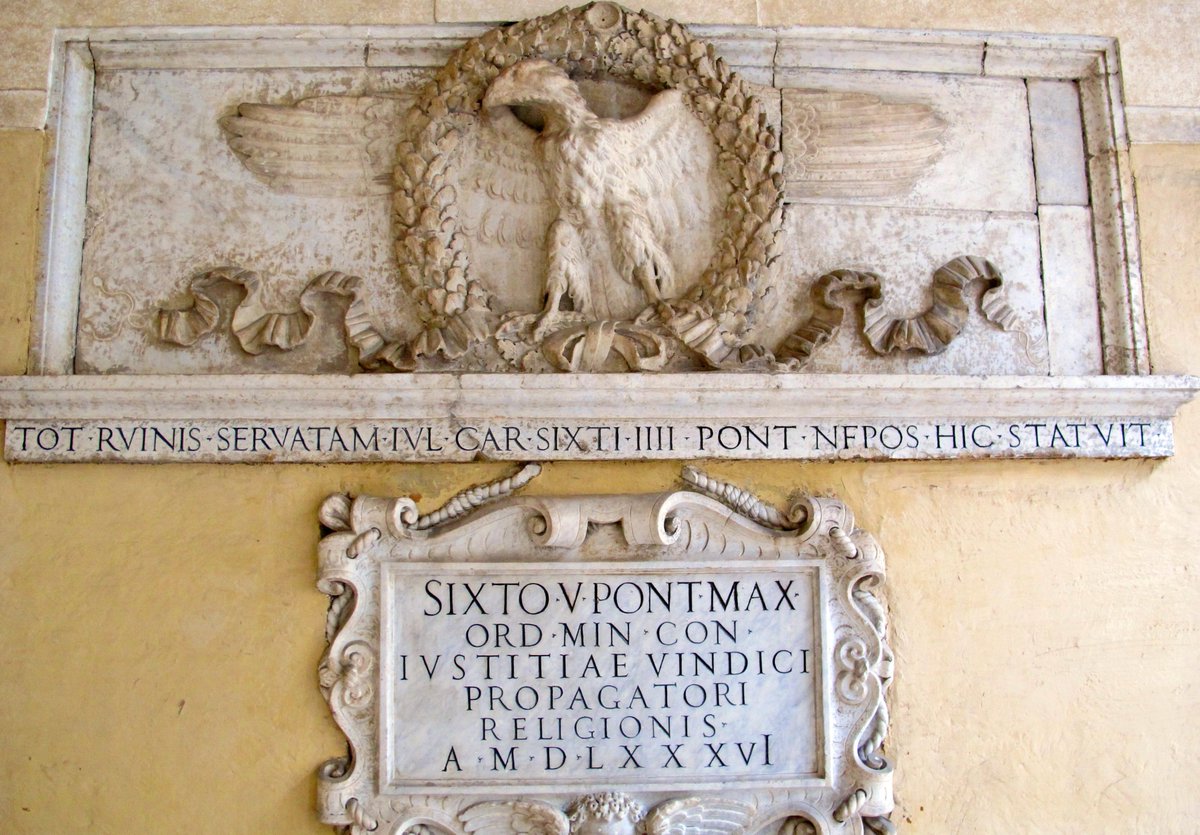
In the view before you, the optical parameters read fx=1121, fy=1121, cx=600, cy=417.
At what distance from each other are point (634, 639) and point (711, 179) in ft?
4.21

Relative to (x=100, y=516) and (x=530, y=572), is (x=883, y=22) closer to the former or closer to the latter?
(x=530, y=572)

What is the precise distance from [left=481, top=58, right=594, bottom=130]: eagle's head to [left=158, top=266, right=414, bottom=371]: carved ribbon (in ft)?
2.11

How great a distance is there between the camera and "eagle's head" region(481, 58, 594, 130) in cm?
300

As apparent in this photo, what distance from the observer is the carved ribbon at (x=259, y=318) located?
299 cm

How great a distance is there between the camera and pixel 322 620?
2.86 meters

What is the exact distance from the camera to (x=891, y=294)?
312 centimetres

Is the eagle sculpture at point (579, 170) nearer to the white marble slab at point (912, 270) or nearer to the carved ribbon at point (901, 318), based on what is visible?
the white marble slab at point (912, 270)

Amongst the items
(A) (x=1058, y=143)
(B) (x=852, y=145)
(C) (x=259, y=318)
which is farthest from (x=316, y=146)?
(A) (x=1058, y=143)

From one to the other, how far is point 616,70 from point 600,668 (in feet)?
5.31

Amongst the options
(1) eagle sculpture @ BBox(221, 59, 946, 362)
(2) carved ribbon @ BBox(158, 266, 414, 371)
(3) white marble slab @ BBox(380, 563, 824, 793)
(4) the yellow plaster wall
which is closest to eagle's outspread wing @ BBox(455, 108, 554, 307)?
(1) eagle sculpture @ BBox(221, 59, 946, 362)

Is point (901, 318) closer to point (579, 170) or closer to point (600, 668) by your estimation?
point (579, 170)

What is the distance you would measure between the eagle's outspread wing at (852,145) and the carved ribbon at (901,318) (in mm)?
283

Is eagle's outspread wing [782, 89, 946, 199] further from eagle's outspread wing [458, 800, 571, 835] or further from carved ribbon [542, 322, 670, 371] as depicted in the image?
eagle's outspread wing [458, 800, 571, 835]

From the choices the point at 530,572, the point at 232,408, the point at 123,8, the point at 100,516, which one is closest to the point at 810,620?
the point at 530,572
